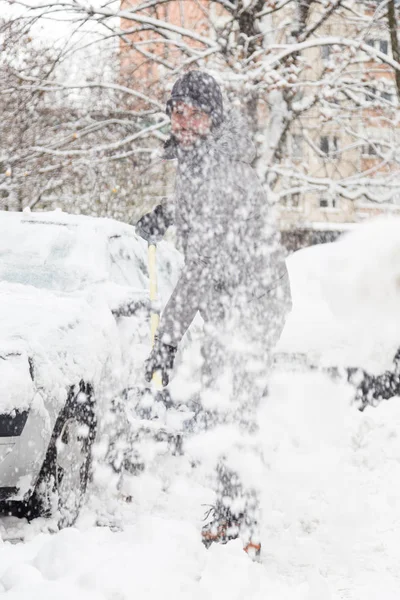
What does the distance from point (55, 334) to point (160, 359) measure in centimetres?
50

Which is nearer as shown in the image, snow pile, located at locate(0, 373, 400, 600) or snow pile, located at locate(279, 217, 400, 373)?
snow pile, located at locate(0, 373, 400, 600)

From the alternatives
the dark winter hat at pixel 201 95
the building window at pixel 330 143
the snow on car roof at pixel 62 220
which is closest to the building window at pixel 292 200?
the building window at pixel 330 143

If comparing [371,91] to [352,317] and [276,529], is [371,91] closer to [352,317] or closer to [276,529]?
[352,317]

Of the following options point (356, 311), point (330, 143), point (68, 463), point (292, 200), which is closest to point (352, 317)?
point (356, 311)

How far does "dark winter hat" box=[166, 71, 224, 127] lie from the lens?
320 cm

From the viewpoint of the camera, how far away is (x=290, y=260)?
6.31 meters

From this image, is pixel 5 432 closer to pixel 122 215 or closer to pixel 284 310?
pixel 284 310

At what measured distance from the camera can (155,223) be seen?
388cm

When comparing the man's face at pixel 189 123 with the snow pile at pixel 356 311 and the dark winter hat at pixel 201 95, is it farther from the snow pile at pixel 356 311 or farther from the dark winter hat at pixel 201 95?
the snow pile at pixel 356 311

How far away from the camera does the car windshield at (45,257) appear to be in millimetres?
4871

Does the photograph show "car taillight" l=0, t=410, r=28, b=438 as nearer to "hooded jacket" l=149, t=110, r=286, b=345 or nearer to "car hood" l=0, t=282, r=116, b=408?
"car hood" l=0, t=282, r=116, b=408

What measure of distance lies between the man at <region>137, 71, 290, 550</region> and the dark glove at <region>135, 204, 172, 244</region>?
0.50 meters

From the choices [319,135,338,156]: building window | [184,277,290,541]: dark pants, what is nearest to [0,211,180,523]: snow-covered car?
[184,277,290,541]: dark pants

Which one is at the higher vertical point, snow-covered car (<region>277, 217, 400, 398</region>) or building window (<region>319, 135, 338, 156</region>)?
building window (<region>319, 135, 338, 156</region>)
